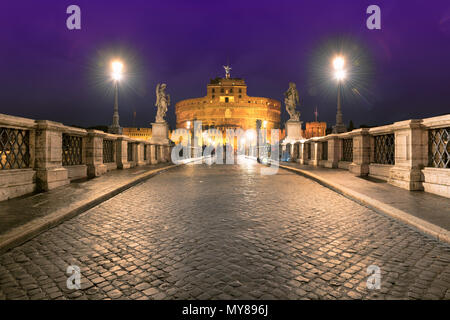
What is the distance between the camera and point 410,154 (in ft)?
25.0

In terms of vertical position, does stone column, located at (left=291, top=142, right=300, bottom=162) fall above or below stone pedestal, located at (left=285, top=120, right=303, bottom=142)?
below

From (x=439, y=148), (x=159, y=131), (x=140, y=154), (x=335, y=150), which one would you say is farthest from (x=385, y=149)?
(x=159, y=131)

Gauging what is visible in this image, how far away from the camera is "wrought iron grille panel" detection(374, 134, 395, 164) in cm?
980

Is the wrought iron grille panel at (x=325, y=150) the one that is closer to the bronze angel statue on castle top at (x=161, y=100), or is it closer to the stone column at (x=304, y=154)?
the stone column at (x=304, y=154)

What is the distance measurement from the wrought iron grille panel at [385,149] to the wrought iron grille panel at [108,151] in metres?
11.7

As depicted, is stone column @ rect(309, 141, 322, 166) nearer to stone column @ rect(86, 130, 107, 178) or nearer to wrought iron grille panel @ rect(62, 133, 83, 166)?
stone column @ rect(86, 130, 107, 178)

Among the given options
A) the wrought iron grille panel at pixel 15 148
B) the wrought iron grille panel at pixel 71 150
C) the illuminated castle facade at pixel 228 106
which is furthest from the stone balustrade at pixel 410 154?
the illuminated castle facade at pixel 228 106

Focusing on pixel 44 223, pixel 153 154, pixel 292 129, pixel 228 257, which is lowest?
pixel 228 257

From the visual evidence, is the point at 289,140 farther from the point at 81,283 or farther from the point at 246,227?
the point at 81,283

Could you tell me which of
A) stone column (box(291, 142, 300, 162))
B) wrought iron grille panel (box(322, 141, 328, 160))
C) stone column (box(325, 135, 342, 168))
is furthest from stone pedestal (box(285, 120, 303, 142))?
stone column (box(325, 135, 342, 168))

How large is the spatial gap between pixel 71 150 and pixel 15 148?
10.1ft

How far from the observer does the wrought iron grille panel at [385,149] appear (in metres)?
9.80

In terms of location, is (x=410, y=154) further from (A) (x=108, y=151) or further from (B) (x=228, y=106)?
(B) (x=228, y=106)
